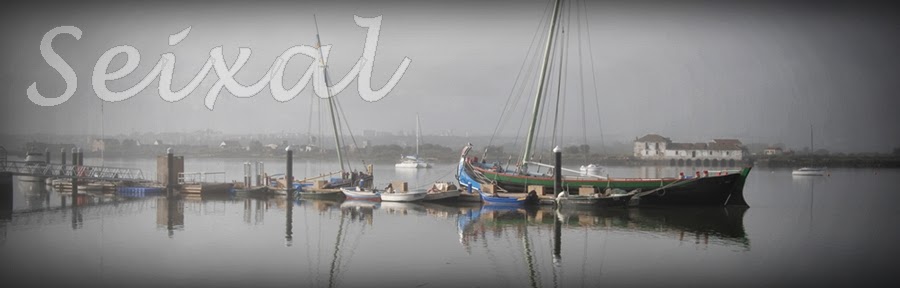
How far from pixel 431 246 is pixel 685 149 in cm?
10108

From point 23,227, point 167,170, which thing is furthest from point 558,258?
point 167,170

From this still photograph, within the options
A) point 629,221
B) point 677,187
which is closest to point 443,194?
point 629,221

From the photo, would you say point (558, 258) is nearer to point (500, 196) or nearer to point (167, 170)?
point (500, 196)

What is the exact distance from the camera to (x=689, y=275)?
56.1ft

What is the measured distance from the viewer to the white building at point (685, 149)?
11297 centimetres

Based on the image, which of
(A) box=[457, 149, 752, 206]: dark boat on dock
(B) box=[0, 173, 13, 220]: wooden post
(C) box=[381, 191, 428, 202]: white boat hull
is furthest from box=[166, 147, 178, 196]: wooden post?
(A) box=[457, 149, 752, 206]: dark boat on dock

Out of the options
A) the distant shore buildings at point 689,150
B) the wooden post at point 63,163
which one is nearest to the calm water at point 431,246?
the wooden post at point 63,163

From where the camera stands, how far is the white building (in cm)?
11297

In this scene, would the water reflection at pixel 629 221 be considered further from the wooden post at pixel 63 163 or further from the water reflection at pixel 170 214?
Answer: the wooden post at pixel 63 163

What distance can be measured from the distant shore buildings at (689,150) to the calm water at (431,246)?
84053 mm

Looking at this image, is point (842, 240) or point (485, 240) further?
point (842, 240)

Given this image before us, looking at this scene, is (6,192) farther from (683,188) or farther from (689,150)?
(689,150)

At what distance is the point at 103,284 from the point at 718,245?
1583 centimetres

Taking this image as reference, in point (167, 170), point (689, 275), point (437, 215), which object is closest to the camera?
point (689, 275)
